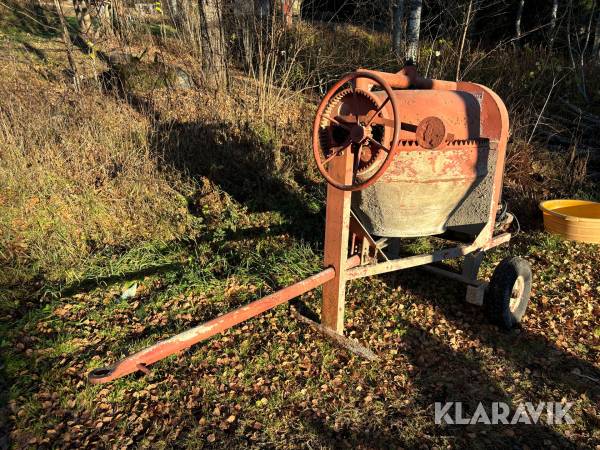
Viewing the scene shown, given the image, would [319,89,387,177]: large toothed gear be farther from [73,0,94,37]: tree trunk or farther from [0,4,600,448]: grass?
[73,0,94,37]: tree trunk

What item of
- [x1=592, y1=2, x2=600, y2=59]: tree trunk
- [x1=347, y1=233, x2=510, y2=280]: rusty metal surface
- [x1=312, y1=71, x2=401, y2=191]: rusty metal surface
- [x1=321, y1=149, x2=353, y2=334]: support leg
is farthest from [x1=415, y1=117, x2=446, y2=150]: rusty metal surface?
[x1=592, y1=2, x2=600, y2=59]: tree trunk

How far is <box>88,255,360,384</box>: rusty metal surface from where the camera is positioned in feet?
7.00

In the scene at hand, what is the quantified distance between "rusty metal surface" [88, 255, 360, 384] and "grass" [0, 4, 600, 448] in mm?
606

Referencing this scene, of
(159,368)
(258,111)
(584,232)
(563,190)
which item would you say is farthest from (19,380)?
(563,190)

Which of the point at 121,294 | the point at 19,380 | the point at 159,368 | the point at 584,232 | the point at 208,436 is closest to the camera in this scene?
the point at 208,436

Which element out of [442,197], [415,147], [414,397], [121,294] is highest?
[415,147]

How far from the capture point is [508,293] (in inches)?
142

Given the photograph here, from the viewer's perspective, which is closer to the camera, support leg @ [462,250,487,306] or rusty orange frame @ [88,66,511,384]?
rusty orange frame @ [88,66,511,384]

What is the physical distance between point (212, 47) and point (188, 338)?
17.0 ft

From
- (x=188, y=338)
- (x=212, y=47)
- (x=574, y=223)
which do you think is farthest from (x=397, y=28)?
(x=188, y=338)

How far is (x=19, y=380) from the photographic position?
111 inches

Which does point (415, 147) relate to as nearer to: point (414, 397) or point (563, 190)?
point (414, 397)

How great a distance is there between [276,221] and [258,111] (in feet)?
6.27

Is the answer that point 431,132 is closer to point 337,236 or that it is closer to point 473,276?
point 337,236
